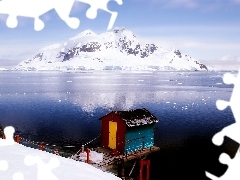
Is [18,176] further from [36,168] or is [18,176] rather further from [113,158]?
[113,158]

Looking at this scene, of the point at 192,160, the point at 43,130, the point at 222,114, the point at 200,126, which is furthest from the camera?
the point at 222,114

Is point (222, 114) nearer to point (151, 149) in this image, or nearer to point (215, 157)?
point (215, 157)

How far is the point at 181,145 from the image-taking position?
36.8 meters

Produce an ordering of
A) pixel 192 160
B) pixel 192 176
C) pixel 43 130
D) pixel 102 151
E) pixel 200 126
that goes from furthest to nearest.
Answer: pixel 200 126
pixel 43 130
pixel 192 160
pixel 192 176
pixel 102 151

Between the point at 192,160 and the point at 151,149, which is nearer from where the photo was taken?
the point at 151,149

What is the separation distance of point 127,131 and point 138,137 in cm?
154

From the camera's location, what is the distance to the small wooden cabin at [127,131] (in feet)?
81.3

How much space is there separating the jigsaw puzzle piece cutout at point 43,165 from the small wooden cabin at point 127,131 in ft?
43.5

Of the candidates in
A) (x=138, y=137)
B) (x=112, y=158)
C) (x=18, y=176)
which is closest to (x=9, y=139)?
(x=18, y=176)

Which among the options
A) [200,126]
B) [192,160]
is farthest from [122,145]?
[200,126]

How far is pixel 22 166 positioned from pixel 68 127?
120ft

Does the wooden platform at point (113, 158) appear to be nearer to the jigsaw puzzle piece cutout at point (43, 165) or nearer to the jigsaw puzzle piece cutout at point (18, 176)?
the jigsaw puzzle piece cutout at point (43, 165)

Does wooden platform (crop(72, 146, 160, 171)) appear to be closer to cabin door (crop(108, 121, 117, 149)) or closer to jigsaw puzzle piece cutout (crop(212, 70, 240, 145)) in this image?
cabin door (crop(108, 121, 117, 149))

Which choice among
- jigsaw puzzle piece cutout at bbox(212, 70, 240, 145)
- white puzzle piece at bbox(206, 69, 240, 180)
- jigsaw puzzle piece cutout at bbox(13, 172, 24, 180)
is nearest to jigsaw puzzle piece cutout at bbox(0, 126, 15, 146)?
jigsaw puzzle piece cutout at bbox(13, 172, 24, 180)
